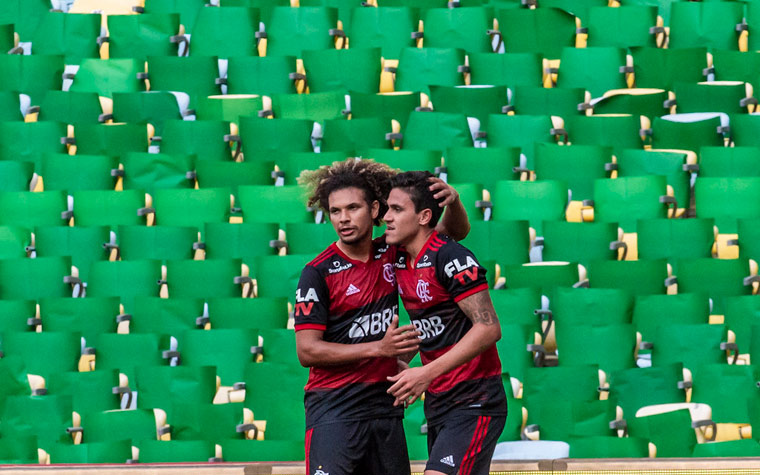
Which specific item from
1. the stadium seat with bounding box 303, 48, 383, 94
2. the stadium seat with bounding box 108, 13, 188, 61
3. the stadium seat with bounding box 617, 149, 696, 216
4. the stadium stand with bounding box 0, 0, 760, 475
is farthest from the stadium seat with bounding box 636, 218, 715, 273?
the stadium seat with bounding box 108, 13, 188, 61

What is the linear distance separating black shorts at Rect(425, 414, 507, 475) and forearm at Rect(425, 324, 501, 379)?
0.15 m

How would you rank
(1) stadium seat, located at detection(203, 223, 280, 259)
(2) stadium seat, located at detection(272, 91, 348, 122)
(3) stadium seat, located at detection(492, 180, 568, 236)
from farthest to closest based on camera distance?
(2) stadium seat, located at detection(272, 91, 348, 122)
(3) stadium seat, located at detection(492, 180, 568, 236)
(1) stadium seat, located at detection(203, 223, 280, 259)

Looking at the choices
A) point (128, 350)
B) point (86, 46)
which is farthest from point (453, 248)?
point (86, 46)

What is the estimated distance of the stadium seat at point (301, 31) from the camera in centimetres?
665

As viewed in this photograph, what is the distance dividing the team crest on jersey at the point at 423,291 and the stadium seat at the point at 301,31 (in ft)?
13.8

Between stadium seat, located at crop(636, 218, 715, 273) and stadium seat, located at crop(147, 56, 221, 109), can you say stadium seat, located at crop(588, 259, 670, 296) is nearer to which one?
stadium seat, located at crop(636, 218, 715, 273)

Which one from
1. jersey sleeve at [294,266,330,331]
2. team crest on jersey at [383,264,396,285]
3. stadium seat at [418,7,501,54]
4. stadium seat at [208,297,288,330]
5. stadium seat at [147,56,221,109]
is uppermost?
stadium seat at [418,7,501,54]

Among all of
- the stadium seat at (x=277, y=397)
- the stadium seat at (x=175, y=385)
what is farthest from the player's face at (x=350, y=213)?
the stadium seat at (x=175, y=385)

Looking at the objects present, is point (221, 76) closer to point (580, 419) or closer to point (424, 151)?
point (424, 151)

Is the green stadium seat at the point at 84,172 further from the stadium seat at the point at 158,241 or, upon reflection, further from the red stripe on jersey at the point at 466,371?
the red stripe on jersey at the point at 466,371

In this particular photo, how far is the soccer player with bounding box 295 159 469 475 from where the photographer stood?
268cm

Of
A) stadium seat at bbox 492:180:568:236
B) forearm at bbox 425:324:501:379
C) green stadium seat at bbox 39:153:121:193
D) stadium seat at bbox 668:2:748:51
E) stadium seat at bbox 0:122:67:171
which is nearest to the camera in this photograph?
forearm at bbox 425:324:501:379

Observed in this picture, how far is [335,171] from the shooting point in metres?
2.76

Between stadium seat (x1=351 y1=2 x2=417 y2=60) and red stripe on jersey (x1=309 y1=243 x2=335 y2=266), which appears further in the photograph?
stadium seat (x1=351 y1=2 x2=417 y2=60)
